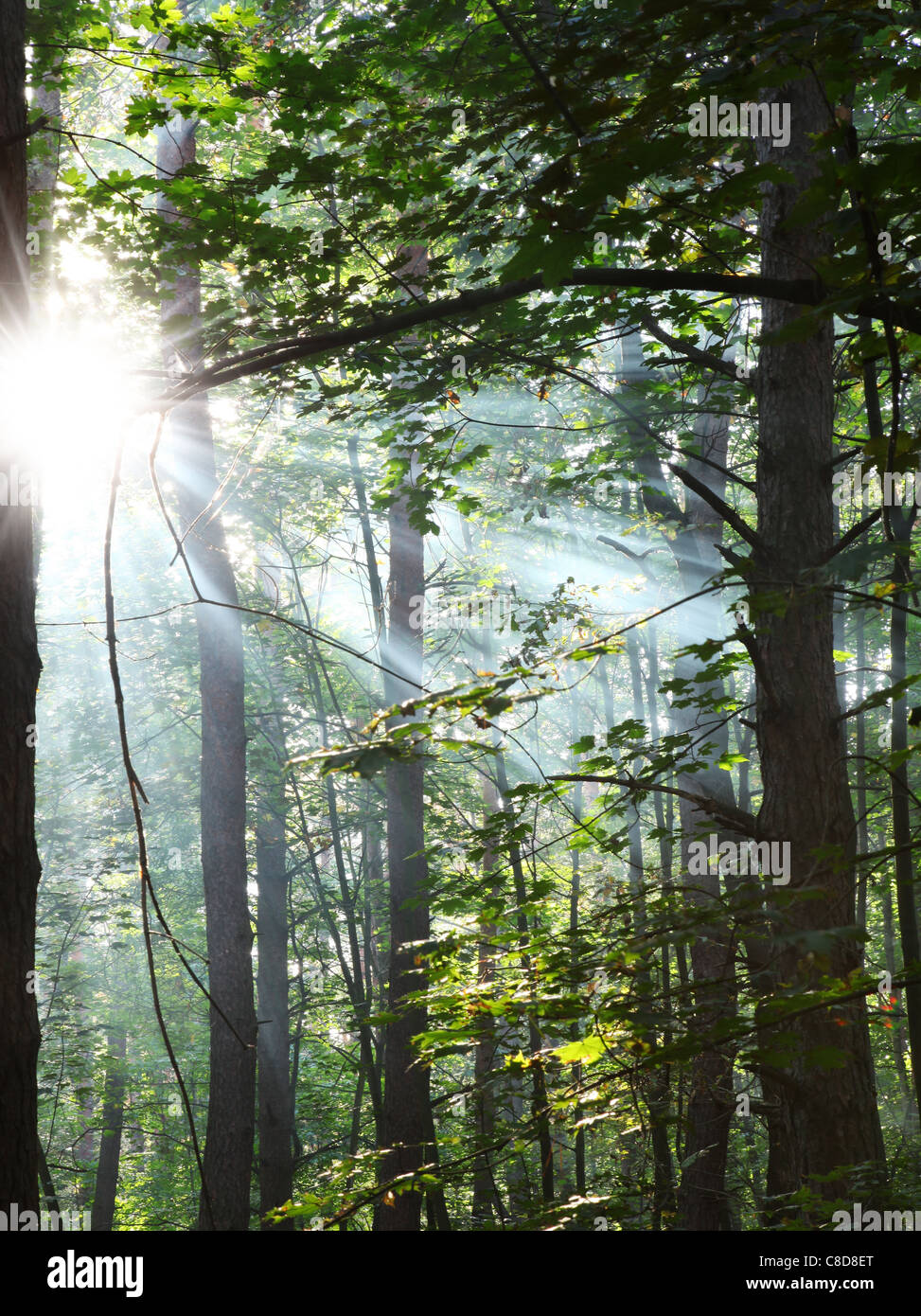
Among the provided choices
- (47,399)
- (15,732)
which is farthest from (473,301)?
(15,732)

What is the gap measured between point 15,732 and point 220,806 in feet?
26.9

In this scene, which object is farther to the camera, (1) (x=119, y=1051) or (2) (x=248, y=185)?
(1) (x=119, y=1051)

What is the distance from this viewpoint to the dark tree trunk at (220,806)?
9133mm

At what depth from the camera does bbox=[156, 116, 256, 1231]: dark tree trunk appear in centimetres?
913

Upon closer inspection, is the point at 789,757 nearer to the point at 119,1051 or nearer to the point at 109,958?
the point at 119,1051

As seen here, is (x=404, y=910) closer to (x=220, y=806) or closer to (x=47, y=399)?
(x=220, y=806)

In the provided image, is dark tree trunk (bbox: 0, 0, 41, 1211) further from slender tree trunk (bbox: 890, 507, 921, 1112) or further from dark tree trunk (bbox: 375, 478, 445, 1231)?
dark tree trunk (bbox: 375, 478, 445, 1231)

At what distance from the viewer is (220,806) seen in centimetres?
1030

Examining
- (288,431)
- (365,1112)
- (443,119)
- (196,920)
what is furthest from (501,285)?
(196,920)

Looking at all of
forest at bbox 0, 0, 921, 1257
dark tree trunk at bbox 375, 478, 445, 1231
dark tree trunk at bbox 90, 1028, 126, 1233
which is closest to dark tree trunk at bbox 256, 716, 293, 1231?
forest at bbox 0, 0, 921, 1257

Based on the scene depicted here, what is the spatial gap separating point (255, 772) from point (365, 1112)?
6310 millimetres

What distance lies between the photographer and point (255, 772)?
15234 mm

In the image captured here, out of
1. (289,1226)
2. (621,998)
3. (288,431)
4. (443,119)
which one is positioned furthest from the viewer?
(288,431)

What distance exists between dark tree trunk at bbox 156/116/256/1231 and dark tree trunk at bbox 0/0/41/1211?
22.4 feet
